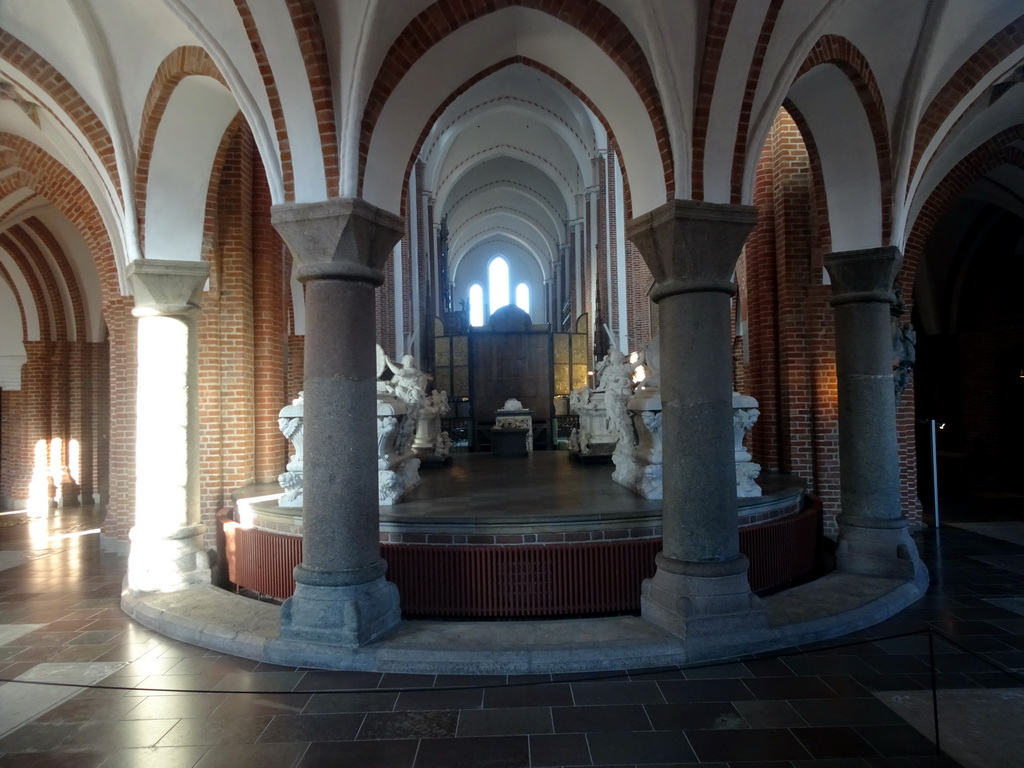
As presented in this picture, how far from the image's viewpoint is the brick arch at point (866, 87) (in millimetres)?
5516

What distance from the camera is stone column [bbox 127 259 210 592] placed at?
19.7 ft

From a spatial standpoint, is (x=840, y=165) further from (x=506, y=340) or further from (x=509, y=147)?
(x=509, y=147)

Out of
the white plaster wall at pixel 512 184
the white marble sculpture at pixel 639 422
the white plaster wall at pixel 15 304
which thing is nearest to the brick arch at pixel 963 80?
the white marble sculpture at pixel 639 422

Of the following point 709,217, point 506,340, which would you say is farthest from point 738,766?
point 506,340

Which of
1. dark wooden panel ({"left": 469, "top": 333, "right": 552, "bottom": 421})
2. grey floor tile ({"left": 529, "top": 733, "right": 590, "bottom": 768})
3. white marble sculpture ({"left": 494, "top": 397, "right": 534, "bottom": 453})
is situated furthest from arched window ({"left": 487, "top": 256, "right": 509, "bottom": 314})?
Result: grey floor tile ({"left": 529, "top": 733, "right": 590, "bottom": 768})

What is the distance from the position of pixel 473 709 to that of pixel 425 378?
5371 mm

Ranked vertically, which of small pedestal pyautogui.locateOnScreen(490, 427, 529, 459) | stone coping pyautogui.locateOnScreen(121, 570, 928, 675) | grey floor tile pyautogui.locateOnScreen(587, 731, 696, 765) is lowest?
grey floor tile pyautogui.locateOnScreen(587, 731, 696, 765)

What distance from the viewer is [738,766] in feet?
10.1

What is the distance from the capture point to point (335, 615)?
14.6 ft

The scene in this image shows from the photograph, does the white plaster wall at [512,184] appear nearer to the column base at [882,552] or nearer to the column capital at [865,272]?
the column capital at [865,272]

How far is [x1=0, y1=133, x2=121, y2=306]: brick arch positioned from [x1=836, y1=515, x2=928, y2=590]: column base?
28.6 feet

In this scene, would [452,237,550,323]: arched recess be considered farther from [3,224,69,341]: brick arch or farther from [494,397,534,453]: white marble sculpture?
[3,224,69,341]: brick arch

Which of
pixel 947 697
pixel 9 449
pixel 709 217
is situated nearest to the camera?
pixel 947 697

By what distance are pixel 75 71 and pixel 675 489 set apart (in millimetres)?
6328
